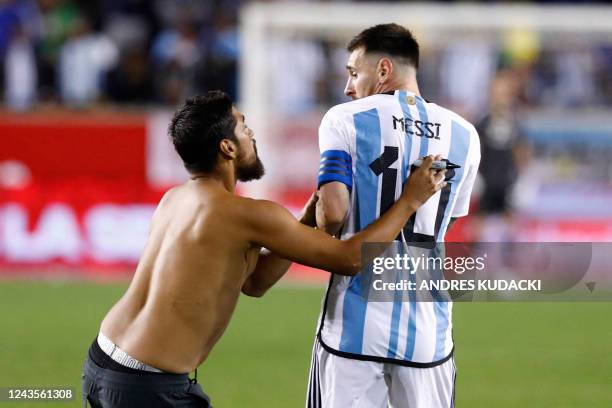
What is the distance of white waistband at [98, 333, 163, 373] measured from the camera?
448cm

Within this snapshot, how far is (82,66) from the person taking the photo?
53.8 ft

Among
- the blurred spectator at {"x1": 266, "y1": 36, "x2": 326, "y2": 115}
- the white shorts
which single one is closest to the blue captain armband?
the white shorts

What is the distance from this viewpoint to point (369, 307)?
458 centimetres

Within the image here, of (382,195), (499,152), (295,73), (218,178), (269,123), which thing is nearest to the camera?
(382,195)

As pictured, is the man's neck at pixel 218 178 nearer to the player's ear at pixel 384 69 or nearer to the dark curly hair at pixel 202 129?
the dark curly hair at pixel 202 129

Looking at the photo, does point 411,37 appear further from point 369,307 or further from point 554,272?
point 554,272

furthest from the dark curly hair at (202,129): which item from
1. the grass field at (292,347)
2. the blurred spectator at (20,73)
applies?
the blurred spectator at (20,73)

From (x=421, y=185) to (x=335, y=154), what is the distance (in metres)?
0.36

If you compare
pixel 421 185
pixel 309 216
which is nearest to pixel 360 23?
pixel 309 216

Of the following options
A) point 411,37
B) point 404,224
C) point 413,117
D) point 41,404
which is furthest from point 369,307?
point 41,404

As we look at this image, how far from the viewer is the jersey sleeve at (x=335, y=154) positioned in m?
4.44

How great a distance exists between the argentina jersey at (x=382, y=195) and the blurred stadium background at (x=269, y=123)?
590 cm

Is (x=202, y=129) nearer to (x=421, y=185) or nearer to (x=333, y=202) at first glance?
(x=333, y=202)

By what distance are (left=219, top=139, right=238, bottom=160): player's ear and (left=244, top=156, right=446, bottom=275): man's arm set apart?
24cm
